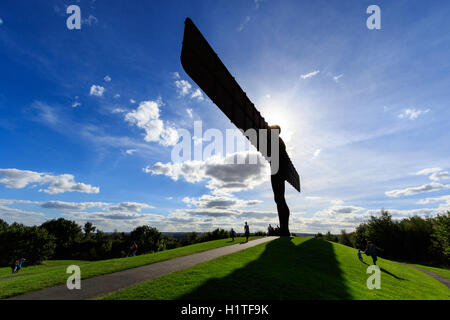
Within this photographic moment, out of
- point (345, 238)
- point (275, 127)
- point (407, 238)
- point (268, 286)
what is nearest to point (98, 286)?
point (268, 286)

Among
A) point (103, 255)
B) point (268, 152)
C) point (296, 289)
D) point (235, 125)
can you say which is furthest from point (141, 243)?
point (296, 289)

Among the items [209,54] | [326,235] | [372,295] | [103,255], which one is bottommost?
[103,255]

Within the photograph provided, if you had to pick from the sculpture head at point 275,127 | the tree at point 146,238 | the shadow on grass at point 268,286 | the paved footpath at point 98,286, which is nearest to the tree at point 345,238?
the sculpture head at point 275,127

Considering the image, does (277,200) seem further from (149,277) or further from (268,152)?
(149,277)

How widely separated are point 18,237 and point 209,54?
57.5 m

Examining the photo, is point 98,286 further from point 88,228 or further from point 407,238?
point 88,228

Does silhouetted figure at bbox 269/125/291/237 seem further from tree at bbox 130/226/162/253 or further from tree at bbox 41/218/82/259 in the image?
tree at bbox 41/218/82/259

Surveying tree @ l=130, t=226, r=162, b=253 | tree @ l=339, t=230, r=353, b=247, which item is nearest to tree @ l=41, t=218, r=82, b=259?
tree @ l=130, t=226, r=162, b=253

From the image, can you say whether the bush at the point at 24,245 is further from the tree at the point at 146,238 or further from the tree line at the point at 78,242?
the tree at the point at 146,238

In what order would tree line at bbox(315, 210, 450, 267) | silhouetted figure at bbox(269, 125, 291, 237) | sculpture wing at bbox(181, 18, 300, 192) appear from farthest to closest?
tree line at bbox(315, 210, 450, 267) → silhouetted figure at bbox(269, 125, 291, 237) → sculpture wing at bbox(181, 18, 300, 192)

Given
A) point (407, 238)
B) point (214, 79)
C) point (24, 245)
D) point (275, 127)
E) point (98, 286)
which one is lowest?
point (24, 245)
